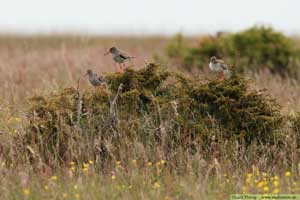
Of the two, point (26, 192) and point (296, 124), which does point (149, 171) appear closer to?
point (26, 192)

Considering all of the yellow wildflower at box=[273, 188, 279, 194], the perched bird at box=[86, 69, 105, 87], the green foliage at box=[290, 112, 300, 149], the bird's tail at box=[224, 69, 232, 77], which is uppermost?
the bird's tail at box=[224, 69, 232, 77]

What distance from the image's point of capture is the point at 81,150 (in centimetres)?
875

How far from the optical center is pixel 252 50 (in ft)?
61.3

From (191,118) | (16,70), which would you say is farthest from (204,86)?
(16,70)

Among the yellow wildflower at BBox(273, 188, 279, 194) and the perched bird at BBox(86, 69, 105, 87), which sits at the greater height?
the perched bird at BBox(86, 69, 105, 87)

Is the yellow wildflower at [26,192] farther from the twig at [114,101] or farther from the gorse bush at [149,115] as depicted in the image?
the twig at [114,101]

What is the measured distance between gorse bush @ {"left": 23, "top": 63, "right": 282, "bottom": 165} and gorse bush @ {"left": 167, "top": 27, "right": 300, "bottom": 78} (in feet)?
28.4

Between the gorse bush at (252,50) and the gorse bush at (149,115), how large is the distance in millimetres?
8655

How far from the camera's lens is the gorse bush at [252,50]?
60.4 feet

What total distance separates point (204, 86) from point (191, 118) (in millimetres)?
454

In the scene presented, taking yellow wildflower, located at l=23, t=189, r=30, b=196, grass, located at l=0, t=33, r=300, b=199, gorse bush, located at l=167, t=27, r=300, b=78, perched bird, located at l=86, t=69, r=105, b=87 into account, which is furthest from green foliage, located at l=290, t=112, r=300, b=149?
gorse bush, located at l=167, t=27, r=300, b=78

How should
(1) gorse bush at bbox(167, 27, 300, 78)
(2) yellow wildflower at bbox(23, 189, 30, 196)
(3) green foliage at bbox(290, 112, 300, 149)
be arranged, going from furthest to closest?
(1) gorse bush at bbox(167, 27, 300, 78)
(3) green foliage at bbox(290, 112, 300, 149)
(2) yellow wildflower at bbox(23, 189, 30, 196)

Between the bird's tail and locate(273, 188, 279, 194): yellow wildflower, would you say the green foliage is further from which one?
locate(273, 188, 279, 194): yellow wildflower

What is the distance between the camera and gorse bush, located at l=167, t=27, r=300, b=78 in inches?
725
